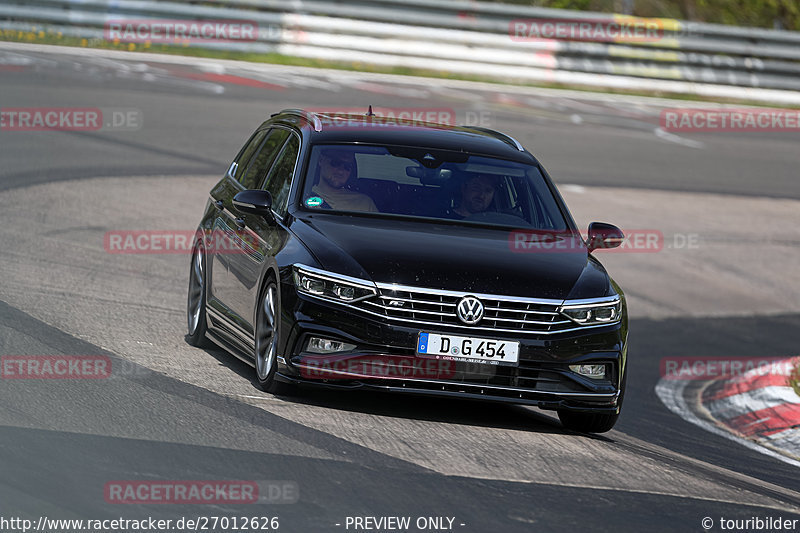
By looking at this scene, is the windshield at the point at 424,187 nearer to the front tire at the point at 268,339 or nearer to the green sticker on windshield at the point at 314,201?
the green sticker on windshield at the point at 314,201

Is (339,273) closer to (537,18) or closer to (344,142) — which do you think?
(344,142)

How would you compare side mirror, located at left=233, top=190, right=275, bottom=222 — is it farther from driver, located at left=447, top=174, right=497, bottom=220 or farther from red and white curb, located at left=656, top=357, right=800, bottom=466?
red and white curb, located at left=656, top=357, right=800, bottom=466

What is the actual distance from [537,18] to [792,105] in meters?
5.51

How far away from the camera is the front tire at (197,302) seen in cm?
970

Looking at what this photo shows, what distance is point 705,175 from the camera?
848 inches

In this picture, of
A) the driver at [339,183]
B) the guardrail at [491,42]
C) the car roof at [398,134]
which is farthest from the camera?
the guardrail at [491,42]

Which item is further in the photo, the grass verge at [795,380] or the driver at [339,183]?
the grass verge at [795,380]

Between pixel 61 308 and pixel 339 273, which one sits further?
pixel 61 308

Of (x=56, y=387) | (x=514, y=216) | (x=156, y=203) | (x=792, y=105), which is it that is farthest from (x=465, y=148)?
(x=792, y=105)

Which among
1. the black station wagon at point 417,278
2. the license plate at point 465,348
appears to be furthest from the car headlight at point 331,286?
the license plate at point 465,348

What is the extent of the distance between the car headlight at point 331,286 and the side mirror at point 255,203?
0.95 metres

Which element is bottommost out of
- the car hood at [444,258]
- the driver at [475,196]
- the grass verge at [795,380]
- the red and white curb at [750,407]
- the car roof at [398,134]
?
the red and white curb at [750,407]

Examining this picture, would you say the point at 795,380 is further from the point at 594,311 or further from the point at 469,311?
the point at 469,311

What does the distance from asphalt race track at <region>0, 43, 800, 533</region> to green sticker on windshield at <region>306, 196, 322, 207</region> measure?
1.18m
